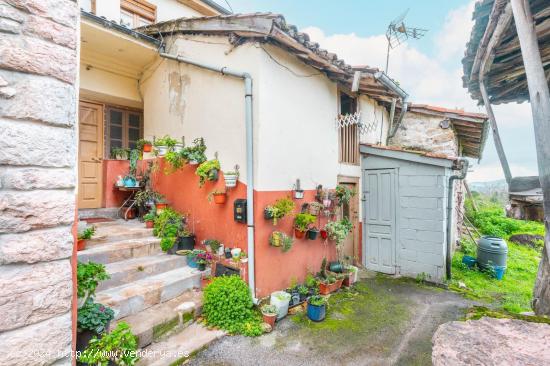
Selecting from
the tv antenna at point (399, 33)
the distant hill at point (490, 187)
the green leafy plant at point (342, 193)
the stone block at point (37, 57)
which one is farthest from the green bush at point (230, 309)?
the distant hill at point (490, 187)

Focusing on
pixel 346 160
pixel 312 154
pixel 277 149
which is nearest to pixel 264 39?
pixel 277 149

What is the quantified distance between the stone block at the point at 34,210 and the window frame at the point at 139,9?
757 cm

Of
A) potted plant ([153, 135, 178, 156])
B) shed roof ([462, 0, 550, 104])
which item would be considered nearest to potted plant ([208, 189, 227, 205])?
potted plant ([153, 135, 178, 156])

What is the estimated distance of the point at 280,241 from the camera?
4.35 metres

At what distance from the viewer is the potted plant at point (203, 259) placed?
4.52 m

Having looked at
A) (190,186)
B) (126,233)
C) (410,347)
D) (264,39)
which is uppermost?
(264,39)

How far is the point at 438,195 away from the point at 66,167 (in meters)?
6.39

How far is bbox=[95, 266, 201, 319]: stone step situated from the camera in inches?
132

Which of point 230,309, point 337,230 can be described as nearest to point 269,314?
point 230,309

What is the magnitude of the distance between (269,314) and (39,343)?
2.93 metres

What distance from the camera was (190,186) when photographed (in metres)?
5.21

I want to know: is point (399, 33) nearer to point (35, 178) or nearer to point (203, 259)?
point (203, 259)

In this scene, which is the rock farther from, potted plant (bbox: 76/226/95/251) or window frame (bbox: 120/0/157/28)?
window frame (bbox: 120/0/157/28)

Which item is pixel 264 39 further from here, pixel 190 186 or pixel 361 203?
pixel 361 203
